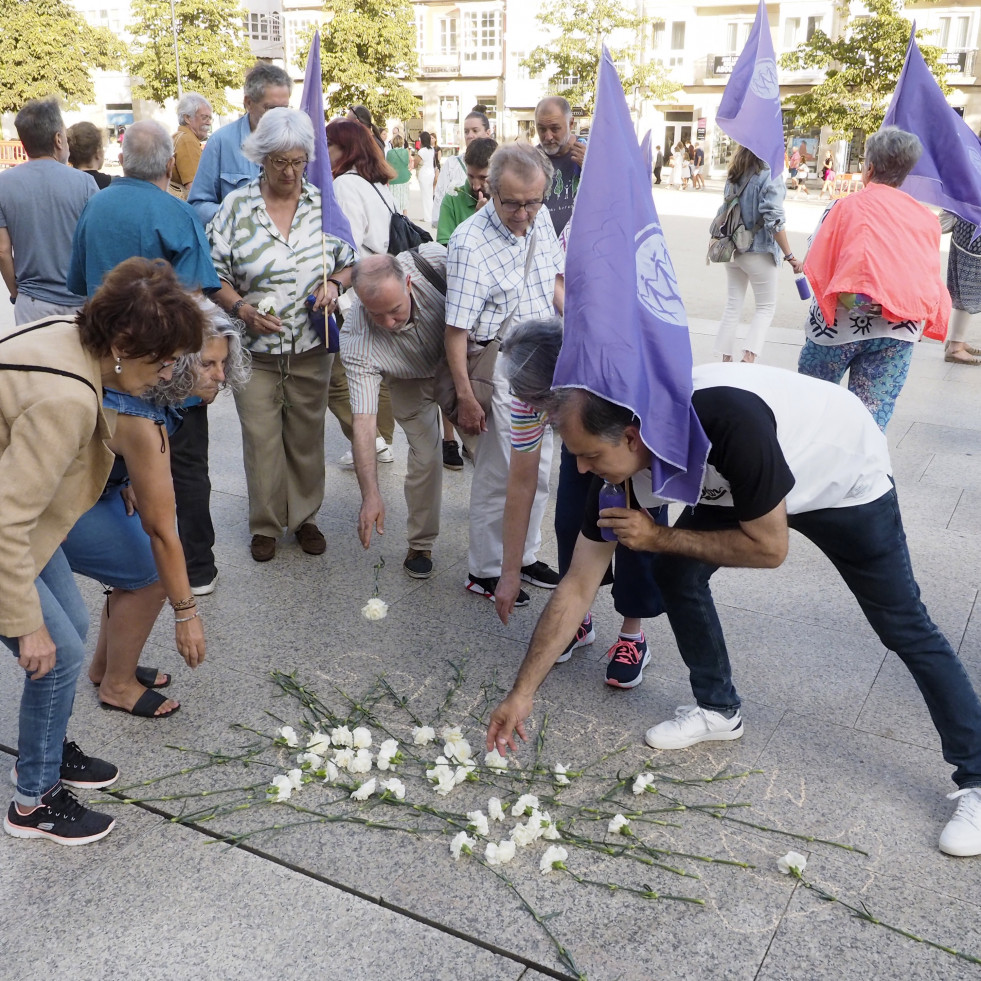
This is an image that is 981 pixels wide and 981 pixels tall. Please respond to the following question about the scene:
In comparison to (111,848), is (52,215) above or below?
above

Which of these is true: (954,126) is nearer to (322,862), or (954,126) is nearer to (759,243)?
(759,243)

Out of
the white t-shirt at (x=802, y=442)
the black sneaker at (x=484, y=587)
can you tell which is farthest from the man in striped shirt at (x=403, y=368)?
the white t-shirt at (x=802, y=442)

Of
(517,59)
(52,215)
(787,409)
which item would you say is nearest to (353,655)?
(787,409)

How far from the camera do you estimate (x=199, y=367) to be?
3.17 m

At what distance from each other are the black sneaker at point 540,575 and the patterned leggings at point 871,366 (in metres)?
1.79

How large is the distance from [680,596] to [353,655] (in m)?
1.35

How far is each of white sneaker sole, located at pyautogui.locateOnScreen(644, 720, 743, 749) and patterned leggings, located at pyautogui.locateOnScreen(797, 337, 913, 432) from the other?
7.90ft

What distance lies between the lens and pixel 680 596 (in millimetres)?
3012

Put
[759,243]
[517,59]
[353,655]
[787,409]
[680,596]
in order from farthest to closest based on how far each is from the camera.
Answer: [517,59] < [759,243] < [353,655] < [680,596] < [787,409]

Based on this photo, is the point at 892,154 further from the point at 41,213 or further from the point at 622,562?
the point at 41,213

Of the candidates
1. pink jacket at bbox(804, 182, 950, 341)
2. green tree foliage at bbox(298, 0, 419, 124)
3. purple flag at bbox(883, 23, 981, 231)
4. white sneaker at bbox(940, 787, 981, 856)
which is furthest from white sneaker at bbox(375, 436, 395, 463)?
green tree foliage at bbox(298, 0, 419, 124)

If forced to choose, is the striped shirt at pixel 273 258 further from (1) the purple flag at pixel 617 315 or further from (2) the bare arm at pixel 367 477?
(1) the purple flag at pixel 617 315

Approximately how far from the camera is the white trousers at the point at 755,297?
727 centimetres

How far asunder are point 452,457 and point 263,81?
89.3 inches
